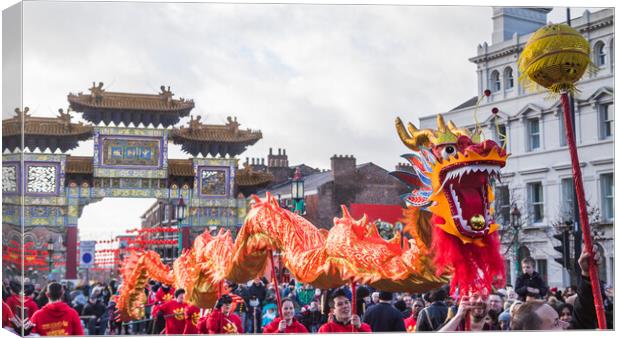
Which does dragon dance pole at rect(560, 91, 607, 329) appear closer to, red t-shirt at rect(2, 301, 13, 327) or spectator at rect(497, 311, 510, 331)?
spectator at rect(497, 311, 510, 331)

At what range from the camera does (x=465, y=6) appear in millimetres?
10086

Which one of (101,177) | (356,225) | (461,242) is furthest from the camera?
(101,177)

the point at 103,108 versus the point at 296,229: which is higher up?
the point at 103,108

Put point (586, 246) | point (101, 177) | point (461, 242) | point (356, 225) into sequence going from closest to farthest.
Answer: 1. point (586, 246)
2. point (461, 242)
3. point (356, 225)
4. point (101, 177)

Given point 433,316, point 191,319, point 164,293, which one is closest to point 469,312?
point 433,316

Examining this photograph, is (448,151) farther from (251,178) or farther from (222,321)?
(251,178)

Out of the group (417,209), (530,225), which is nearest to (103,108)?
(417,209)

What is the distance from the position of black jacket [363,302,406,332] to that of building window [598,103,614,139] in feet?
11.0

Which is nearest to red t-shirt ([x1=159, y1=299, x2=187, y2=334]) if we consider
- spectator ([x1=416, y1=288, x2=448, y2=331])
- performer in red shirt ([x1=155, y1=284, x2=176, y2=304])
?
performer in red shirt ([x1=155, y1=284, x2=176, y2=304])

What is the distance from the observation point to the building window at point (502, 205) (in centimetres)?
1095

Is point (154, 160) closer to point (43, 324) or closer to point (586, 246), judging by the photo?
point (43, 324)

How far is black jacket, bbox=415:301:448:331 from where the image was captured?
27.0ft

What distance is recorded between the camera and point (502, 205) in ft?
36.8

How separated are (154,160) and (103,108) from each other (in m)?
0.79
